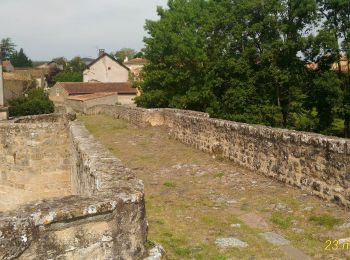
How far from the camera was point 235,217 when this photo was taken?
6406 mm

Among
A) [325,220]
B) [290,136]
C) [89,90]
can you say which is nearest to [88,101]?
[89,90]

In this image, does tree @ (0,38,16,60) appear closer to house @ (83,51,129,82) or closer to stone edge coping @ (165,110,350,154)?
house @ (83,51,129,82)

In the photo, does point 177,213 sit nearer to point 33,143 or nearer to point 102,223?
point 102,223

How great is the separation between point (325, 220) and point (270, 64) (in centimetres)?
2220

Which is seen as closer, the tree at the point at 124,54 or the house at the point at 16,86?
the house at the point at 16,86

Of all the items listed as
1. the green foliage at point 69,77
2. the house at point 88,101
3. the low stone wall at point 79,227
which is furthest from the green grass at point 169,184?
the green foliage at point 69,77

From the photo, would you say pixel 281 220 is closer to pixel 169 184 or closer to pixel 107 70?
pixel 169 184

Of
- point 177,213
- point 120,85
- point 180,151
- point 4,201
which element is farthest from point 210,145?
point 120,85

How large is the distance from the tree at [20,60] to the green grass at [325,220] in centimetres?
12753

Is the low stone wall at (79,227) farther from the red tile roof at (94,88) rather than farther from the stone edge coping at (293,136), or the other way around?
the red tile roof at (94,88)

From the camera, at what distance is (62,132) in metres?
9.97

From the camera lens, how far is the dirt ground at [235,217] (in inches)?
200

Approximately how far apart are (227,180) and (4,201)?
→ 5919 millimetres

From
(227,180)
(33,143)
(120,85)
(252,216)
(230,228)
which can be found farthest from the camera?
(120,85)
